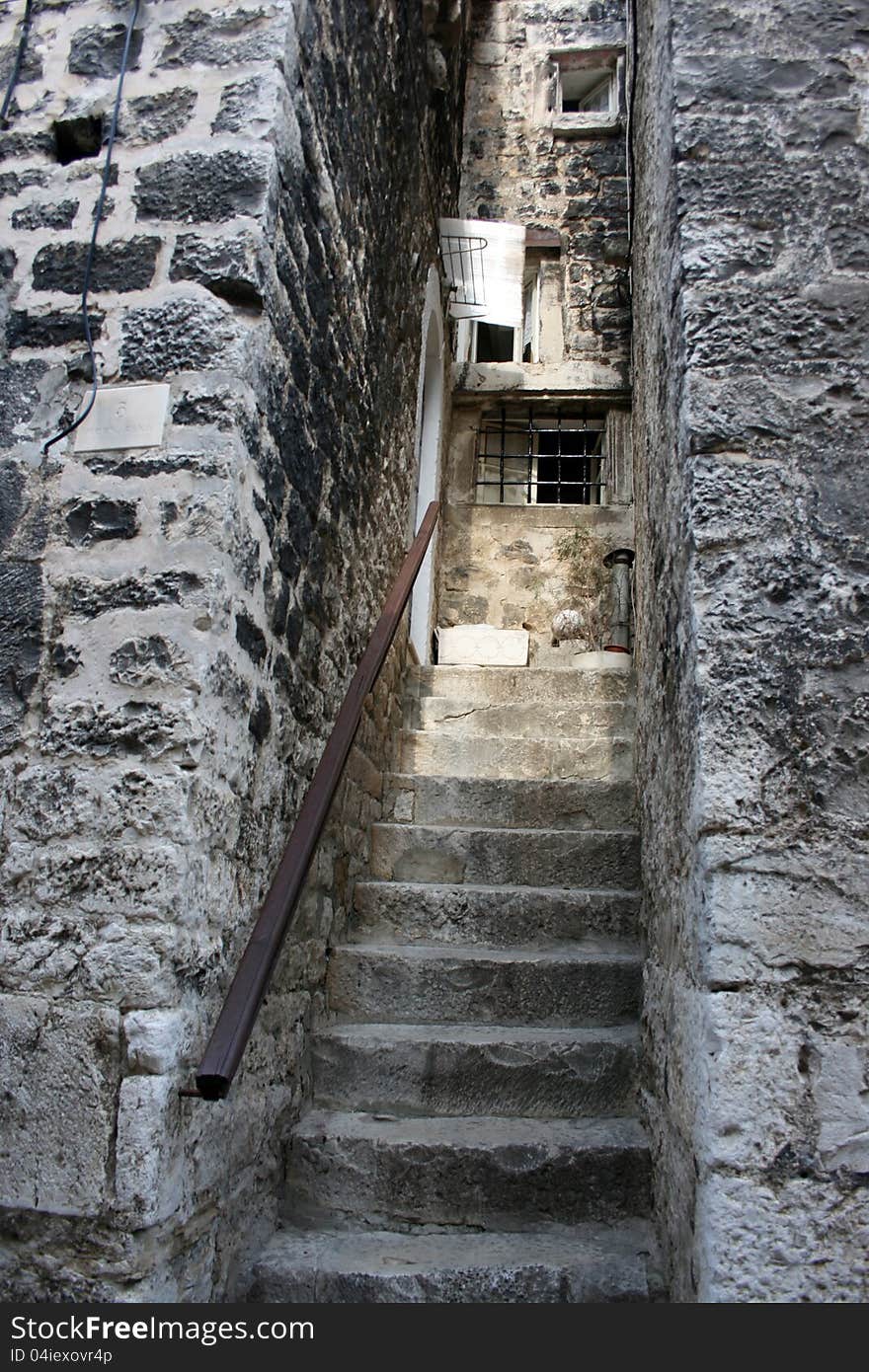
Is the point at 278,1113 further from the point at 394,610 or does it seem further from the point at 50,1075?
the point at 394,610

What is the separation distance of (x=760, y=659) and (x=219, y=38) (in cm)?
181

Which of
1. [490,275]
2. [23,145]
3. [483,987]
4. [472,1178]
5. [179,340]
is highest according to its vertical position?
[490,275]

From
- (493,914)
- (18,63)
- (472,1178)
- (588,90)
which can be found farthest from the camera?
(588,90)

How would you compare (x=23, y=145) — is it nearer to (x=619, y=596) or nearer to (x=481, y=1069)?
(x=481, y=1069)

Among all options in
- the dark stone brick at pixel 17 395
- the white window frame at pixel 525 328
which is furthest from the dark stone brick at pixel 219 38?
the white window frame at pixel 525 328

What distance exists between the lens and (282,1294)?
6.27 ft

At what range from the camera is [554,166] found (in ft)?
22.4

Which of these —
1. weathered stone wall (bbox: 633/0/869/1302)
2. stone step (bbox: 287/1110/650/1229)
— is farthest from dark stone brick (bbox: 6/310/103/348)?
stone step (bbox: 287/1110/650/1229)

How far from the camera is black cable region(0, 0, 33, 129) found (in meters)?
2.23

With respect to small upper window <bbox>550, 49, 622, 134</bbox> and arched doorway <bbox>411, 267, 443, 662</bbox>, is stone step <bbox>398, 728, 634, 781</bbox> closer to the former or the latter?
arched doorway <bbox>411, 267, 443, 662</bbox>

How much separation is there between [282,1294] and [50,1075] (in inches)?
28.0

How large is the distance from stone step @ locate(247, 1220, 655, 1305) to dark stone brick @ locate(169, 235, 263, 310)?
6.48ft

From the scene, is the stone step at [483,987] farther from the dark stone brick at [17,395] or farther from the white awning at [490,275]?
the white awning at [490,275]

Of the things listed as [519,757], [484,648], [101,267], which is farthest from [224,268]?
[484,648]
